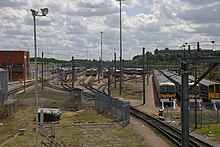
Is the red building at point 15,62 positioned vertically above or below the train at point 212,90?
above

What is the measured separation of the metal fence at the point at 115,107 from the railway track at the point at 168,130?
195cm

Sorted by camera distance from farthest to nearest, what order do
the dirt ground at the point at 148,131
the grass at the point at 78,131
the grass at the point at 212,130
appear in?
the grass at the point at 212,130, the grass at the point at 78,131, the dirt ground at the point at 148,131

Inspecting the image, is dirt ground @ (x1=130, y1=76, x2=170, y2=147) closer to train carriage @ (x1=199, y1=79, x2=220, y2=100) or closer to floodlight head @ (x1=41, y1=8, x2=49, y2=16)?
train carriage @ (x1=199, y1=79, x2=220, y2=100)

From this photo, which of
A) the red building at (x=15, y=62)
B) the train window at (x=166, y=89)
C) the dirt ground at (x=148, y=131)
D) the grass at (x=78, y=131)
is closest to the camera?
the dirt ground at (x=148, y=131)

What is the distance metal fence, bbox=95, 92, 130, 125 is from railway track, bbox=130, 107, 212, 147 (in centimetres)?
195

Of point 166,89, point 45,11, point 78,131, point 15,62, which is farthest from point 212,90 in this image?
point 15,62

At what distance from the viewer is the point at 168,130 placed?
31219 mm

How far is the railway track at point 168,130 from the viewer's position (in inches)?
1018

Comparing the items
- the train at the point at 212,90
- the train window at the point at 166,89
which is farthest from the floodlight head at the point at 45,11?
the train window at the point at 166,89

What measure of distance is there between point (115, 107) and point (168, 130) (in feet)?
27.8

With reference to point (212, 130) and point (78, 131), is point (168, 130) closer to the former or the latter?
point (212, 130)

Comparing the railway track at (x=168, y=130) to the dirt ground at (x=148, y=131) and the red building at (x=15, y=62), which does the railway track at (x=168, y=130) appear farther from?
the red building at (x=15, y=62)

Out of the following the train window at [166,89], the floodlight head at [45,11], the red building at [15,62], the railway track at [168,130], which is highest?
the floodlight head at [45,11]

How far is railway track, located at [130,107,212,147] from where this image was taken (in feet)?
84.8
